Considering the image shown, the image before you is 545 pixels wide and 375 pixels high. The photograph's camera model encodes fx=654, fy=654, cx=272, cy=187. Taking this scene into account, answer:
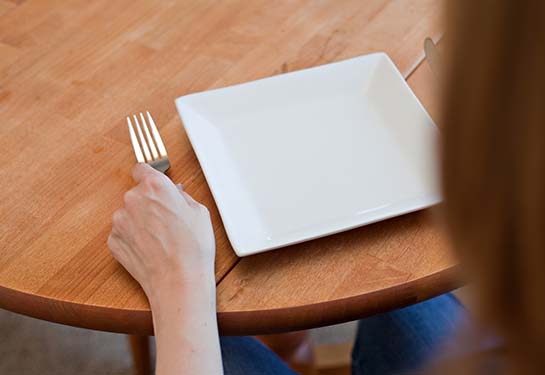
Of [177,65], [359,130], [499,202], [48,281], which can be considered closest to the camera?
[499,202]

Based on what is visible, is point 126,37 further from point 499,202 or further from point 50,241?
point 499,202

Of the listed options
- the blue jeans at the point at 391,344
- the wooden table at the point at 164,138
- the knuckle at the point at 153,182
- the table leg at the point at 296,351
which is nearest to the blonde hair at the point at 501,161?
the wooden table at the point at 164,138

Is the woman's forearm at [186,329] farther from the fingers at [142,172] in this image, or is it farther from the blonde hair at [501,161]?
the blonde hair at [501,161]

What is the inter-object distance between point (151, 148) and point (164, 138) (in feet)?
0.11

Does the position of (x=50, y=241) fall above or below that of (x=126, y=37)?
below

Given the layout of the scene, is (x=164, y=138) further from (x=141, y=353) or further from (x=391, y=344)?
(x=141, y=353)

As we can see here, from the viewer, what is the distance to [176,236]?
2.41 ft

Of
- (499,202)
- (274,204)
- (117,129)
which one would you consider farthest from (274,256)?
(499,202)

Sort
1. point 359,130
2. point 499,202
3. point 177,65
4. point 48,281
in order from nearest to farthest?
point 499,202 → point 48,281 → point 359,130 → point 177,65

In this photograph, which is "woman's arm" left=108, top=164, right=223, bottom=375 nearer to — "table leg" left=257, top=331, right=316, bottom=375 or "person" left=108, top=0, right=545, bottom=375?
"person" left=108, top=0, right=545, bottom=375

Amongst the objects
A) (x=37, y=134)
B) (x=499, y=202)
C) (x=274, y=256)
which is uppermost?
(x=499, y=202)

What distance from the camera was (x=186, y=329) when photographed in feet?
2.25

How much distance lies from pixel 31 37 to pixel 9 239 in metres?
0.39

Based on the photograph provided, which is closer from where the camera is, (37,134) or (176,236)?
(176,236)
